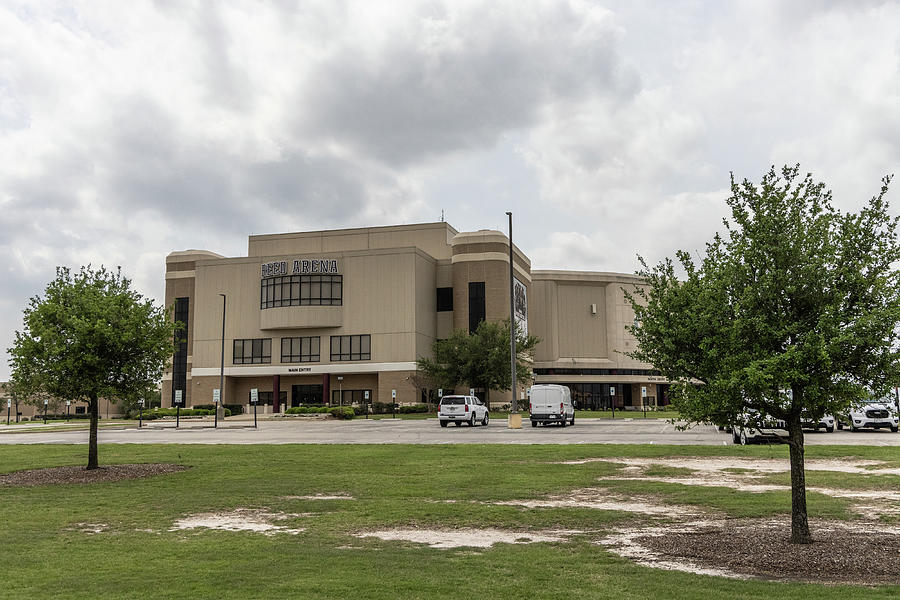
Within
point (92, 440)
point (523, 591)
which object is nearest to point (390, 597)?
point (523, 591)

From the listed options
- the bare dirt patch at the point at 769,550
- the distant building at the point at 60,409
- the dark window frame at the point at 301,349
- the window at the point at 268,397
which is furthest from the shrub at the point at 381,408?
the bare dirt patch at the point at 769,550

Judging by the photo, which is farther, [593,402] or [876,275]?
[593,402]

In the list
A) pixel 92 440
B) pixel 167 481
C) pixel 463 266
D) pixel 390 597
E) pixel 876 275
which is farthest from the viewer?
pixel 463 266

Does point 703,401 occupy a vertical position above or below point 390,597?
above

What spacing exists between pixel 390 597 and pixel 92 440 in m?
15.8

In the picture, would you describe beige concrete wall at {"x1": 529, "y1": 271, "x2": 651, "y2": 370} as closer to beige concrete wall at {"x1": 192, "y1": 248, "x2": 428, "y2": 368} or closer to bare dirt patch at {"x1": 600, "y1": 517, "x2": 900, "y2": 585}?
beige concrete wall at {"x1": 192, "y1": 248, "x2": 428, "y2": 368}

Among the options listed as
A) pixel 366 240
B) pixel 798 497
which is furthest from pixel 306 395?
pixel 798 497

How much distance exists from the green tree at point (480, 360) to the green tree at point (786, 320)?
5767cm

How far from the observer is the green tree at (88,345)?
1944 centimetres

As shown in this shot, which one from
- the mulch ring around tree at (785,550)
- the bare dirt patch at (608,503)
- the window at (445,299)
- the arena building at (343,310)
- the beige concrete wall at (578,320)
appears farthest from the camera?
the beige concrete wall at (578,320)

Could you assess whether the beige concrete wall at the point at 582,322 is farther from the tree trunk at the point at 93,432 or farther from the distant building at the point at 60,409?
the tree trunk at the point at 93,432

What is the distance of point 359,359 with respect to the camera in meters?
79.7

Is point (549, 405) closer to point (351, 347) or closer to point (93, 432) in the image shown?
point (93, 432)

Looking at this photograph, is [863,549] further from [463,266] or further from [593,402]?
[593,402]
